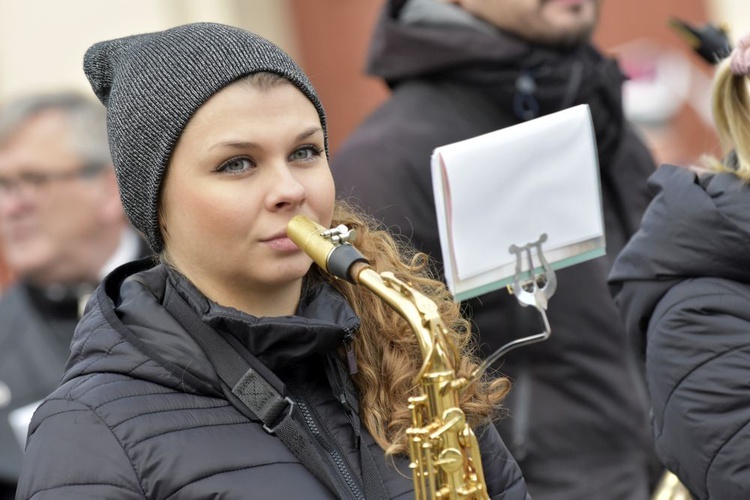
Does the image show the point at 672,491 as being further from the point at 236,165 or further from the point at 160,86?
the point at 160,86

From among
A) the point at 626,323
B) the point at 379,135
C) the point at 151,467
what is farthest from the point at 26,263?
the point at 151,467

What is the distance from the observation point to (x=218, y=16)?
28.6 ft

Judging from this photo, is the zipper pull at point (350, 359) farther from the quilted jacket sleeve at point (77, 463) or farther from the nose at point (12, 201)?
the nose at point (12, 201)

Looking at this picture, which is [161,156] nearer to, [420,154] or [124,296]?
[124,296]

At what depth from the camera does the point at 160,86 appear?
7.97 feet

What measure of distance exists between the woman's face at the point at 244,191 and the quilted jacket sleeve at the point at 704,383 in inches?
35.2

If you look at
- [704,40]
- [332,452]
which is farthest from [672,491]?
[332,452]

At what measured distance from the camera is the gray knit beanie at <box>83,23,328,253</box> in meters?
2.40

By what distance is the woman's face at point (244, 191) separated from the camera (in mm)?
2359

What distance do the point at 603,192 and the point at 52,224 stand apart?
2175mm

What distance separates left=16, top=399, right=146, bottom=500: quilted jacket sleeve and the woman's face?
1.18 ft

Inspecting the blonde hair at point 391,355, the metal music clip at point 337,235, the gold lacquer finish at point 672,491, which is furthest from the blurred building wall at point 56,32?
the metal music clip at point 337,235

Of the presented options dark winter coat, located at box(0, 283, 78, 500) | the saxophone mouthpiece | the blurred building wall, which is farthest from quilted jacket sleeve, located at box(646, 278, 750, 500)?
the blurred building wall

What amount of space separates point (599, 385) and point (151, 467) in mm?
2168
